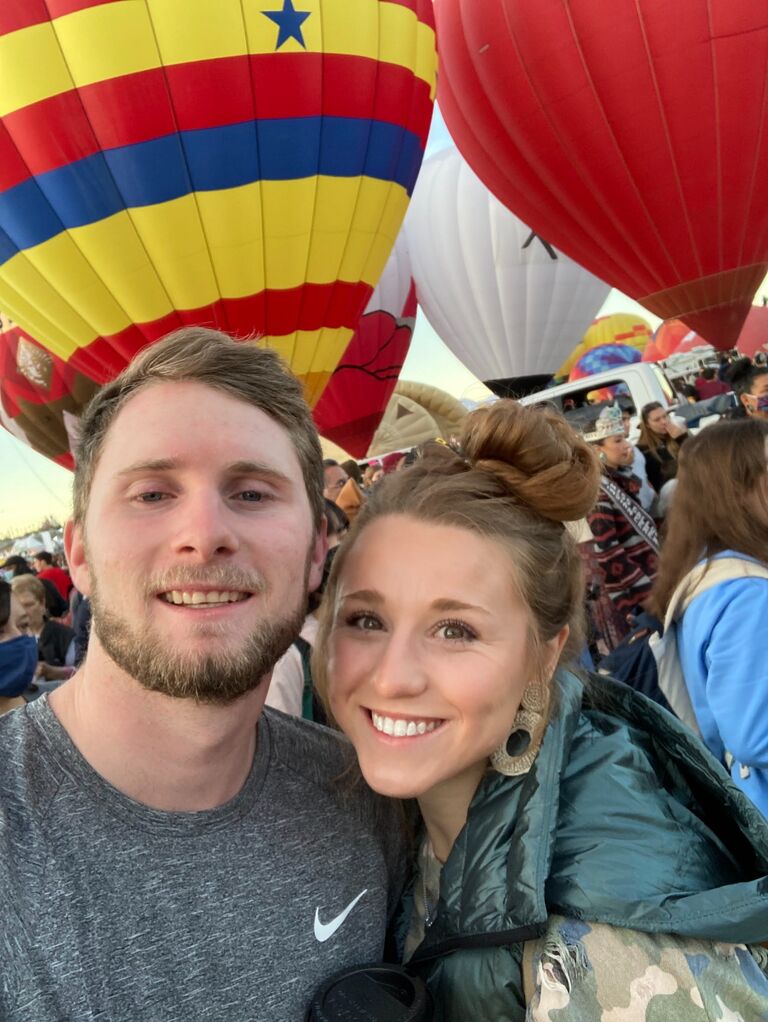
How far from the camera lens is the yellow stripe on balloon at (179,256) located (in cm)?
589

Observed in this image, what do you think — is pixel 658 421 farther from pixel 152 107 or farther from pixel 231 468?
pixel 231 468

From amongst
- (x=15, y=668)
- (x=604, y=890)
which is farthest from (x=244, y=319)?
(x=604, y=890)

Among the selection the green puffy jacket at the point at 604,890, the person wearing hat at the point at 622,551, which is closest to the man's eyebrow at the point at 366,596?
the green puffy jacket at the point at 604,890

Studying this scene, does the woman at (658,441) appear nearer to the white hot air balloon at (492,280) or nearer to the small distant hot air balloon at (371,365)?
the small distant hot air balloon at (371,365)

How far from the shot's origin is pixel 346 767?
151cm

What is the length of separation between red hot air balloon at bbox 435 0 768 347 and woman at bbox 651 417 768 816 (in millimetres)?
6589

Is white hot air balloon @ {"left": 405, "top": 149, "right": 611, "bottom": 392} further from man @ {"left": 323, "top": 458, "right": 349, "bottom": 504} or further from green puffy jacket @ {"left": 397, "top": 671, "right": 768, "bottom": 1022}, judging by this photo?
green puffy jacket @ {"left": 397, "top": 671, "right": 768, "bottom": 1022}

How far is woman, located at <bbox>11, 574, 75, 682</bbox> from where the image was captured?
564 centimetres

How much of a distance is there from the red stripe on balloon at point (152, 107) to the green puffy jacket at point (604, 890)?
5234mm

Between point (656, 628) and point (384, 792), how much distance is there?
149 centimetres

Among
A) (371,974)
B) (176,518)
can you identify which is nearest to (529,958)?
(371,974)

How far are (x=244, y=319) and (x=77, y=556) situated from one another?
536 centimetres

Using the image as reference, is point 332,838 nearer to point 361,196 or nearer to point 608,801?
point 608,801

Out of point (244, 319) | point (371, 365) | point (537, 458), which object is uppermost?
point (244, 319)
